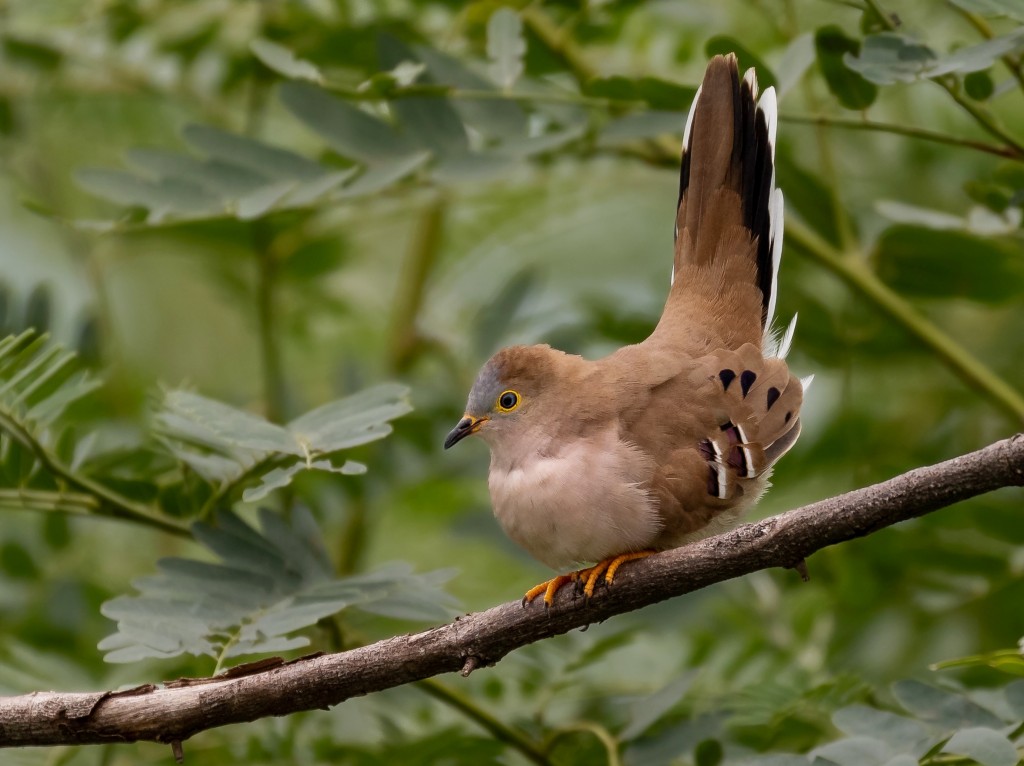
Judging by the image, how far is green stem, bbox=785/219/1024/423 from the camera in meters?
3.40

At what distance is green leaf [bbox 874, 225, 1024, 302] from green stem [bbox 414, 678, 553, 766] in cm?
193

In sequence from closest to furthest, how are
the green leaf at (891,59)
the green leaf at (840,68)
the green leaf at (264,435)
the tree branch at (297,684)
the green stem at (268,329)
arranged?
the tree branch at (297,684) → the green leaf at (264,435) → the green leaf at (891,59) → the green leaf at (840,68) → the green stem at (268,329)

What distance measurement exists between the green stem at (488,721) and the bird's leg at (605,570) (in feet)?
1.51

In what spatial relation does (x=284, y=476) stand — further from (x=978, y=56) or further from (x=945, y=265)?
(x=945, y=265)

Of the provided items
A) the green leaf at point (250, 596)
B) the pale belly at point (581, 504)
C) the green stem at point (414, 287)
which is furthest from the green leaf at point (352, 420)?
the green stem at point (414, 287)

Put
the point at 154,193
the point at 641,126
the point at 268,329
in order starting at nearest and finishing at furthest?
the point at 154,193, the point at 641,126, the point at 268,329

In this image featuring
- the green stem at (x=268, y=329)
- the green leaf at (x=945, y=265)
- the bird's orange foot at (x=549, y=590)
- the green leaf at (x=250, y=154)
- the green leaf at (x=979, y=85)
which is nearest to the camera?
the bird's orange foot at (x=549, y=590)

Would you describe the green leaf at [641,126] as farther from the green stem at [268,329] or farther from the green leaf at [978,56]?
the green stem at [268,329]

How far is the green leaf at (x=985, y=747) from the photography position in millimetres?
2154

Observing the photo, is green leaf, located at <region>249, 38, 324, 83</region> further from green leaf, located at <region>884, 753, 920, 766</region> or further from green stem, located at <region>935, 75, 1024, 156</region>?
green leaf, located at <region>884, 753, 920, 766</region>

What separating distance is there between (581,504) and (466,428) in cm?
76

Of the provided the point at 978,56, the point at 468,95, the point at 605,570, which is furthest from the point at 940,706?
the point at 468,95

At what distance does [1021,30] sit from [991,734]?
1.43 meters

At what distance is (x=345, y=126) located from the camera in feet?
10.6
